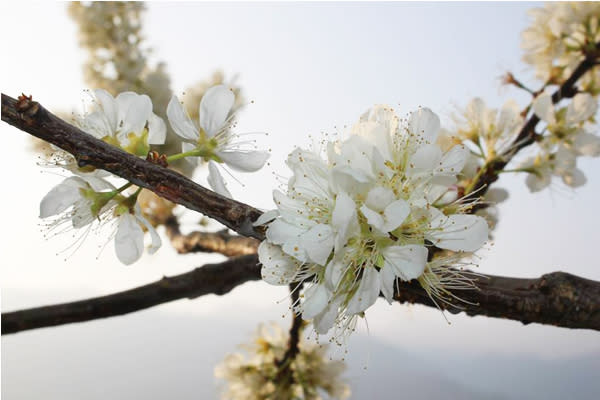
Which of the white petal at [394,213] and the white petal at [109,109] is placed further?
the white petal at [109,109]

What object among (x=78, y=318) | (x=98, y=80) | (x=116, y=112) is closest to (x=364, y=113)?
(x=116, y=112)

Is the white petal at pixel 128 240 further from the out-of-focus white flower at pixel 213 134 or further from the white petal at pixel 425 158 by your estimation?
the white petal at pixel 425 158

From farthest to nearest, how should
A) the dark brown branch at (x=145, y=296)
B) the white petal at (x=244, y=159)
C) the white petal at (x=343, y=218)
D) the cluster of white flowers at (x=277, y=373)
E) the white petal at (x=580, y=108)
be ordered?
the cluster of white flowers at (x=277, y=373)
the white petal at (x=580, y=108)
the dark brown branch at (x=145, y=296)
the white petal at (x=244, y=159)
the white petal at (x=343, y=218)

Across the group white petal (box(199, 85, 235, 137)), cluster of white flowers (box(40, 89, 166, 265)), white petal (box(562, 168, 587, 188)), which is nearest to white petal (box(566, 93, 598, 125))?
white petal (box(562, 168, 587, 188))

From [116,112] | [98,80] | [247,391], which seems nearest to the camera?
[116,112]

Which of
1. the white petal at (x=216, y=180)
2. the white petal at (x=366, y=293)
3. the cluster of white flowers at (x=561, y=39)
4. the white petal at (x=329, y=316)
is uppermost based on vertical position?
the cluster of white flowers at (x=561, y=39)

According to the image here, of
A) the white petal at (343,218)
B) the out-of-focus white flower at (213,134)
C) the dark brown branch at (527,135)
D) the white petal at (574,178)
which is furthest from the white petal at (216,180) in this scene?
the white petal at (574,178)

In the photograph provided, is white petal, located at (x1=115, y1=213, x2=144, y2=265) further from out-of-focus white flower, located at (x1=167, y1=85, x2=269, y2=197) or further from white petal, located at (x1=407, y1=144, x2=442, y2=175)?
white petal, located at (x1=407, y1=144, x2=442, y2=175)

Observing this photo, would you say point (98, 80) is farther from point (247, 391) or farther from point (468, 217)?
point (468, 217)
